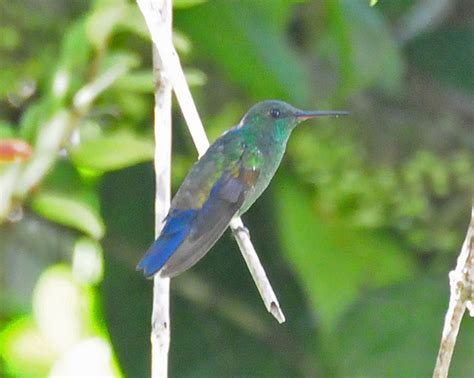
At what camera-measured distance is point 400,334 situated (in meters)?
2.73

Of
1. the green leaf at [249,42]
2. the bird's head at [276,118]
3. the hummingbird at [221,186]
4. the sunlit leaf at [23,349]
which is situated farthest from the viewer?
the sunlit leaf at [23,349]

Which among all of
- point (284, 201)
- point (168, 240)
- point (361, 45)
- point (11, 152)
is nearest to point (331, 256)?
point (284, 201)

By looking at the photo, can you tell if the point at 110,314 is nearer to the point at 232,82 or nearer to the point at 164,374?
the point at 232,82

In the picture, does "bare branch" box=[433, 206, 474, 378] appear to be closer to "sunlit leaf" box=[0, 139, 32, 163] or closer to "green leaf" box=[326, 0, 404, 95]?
"sunlit leaf" box=[0, 139, 32, 163]

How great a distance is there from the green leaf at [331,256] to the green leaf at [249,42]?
0.88ft

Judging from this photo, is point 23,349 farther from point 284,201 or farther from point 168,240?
point 168,240

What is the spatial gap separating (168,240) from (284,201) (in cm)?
87

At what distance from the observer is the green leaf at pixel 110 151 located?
7.20 feet

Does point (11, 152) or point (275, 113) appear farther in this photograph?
point (275, 113)

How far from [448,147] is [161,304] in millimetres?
1317

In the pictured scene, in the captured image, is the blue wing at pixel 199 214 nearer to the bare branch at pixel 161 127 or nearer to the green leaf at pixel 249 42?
the bare branch at pixel 161 127

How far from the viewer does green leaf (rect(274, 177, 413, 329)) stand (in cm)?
258

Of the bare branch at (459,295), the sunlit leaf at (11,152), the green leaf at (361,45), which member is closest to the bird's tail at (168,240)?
the sunlit leaf at (11,152)

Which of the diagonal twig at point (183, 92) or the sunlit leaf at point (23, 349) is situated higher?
the diagonal twig at point (183, 92)
